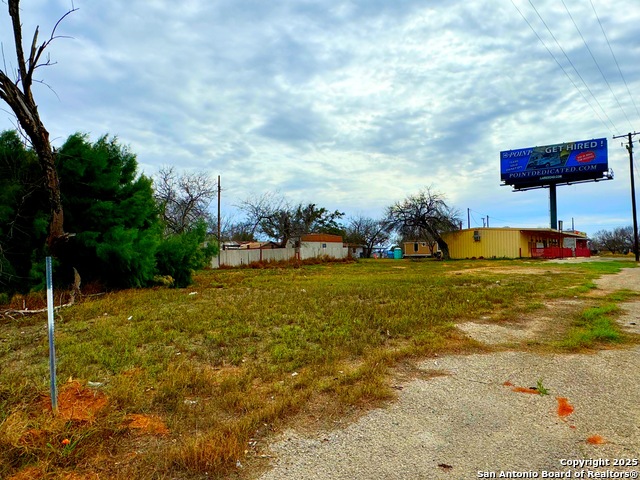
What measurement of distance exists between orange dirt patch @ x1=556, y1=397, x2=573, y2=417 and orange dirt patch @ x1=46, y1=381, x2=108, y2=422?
11.6 feet

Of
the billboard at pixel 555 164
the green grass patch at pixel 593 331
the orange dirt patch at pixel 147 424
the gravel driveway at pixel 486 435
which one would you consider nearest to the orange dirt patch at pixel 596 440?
the gravel driveway at pixel 486 435

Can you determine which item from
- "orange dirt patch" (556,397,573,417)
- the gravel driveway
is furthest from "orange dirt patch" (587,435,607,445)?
"orange dirt patch" (556,397,573,417)

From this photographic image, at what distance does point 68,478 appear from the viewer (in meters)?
2.12

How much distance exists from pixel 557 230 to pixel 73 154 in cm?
4248

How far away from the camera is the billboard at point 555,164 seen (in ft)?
124

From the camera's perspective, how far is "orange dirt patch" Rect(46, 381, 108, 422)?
110 inches

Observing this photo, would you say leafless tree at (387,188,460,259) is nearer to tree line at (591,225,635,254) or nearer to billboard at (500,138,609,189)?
billboard at (500,138,609,189)

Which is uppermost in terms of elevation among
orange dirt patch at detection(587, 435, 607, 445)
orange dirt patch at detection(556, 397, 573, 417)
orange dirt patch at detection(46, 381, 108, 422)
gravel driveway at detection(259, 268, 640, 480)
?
orange dirt patch at detection(46, 381, 108, 422)

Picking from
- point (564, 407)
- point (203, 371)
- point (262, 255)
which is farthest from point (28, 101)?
point (262, 255)

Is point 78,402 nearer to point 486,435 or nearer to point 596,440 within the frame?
point 486,435

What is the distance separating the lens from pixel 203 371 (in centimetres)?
395

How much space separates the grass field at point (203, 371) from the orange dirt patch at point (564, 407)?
131cm

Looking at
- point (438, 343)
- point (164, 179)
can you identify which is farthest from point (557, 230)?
point (438, 343)

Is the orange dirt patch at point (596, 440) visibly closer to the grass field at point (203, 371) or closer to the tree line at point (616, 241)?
the grass field at point (203, 371)
